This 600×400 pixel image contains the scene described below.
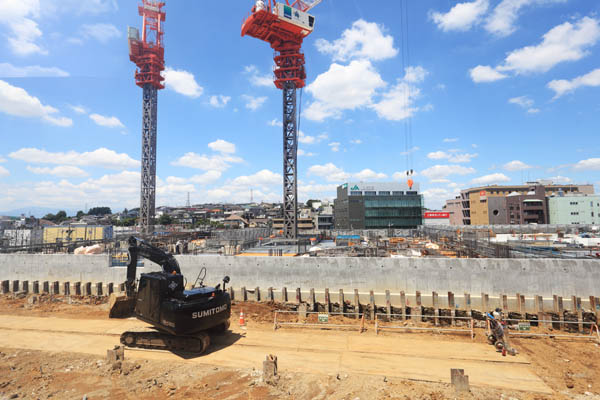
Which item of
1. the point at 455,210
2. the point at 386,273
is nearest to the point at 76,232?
the point at 386,273

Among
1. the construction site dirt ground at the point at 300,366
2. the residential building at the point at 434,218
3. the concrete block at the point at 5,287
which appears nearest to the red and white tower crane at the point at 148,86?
the concrete block at the point at 5,287

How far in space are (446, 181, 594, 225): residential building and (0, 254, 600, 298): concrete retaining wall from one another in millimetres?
84116

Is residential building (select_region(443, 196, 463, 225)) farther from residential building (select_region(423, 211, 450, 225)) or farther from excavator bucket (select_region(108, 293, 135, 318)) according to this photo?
excavator bucket (select_region(108, 293, 135, 318))

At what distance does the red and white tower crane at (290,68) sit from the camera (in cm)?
5116

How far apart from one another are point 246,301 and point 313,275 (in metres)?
4.76

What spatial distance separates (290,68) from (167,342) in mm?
51207

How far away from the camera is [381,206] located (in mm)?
93375

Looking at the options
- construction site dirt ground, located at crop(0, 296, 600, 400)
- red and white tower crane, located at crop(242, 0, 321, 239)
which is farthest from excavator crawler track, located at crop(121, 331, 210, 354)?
red and white tower crane, located at crop(242, 0, 321, 239)

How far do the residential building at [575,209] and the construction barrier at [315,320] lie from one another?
100 meters

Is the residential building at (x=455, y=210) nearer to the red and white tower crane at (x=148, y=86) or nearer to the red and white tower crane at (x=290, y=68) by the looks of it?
the red and white tower crane at (x=290, y=68)

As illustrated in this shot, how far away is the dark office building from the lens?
304 feet

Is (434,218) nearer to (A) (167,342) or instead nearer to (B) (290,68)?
(B) (290,68)

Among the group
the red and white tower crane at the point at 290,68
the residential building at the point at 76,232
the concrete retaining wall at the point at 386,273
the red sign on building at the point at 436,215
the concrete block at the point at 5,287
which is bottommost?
the concrete block at the point at 5,287

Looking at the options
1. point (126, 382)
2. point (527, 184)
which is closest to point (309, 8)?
point (126, 382)
